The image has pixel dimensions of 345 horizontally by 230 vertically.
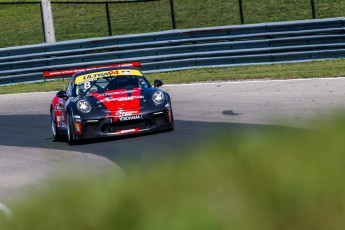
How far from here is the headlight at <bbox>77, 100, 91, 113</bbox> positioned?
46.1 ft

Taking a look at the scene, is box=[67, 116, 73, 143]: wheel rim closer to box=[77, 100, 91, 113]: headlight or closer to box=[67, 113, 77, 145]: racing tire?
box=[67, 113, 77, 145]: racing tire

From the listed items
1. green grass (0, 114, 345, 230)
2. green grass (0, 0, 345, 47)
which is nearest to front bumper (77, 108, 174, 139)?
green grass (0, 114, 345, 230)

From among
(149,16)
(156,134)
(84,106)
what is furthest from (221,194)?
(149,16)

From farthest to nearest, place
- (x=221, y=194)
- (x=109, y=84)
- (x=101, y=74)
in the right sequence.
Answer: (x=101, y=74) → (x=109, y=84) → (x=221, y=194)

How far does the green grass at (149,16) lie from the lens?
3042 cm

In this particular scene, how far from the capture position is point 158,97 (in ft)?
46.9

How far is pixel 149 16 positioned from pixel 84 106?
18.6m

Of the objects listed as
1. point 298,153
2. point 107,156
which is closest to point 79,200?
point 298,153

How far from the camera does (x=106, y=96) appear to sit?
566 inches

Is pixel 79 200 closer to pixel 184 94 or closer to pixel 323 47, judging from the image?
pixel 184 94

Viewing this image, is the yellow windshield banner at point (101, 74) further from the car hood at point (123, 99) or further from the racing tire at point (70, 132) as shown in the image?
the racing tire at point (70, 132)

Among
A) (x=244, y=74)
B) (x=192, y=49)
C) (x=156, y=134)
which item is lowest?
(x=156, y=134)

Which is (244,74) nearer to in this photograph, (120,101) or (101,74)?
(101,74)

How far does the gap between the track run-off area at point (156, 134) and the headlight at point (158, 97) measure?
1.66ft
